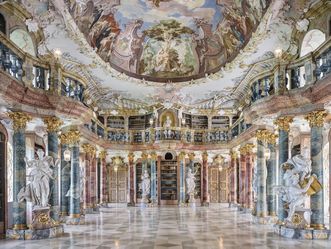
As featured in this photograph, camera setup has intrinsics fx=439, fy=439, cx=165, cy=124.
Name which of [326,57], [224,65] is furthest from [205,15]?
[326,57]

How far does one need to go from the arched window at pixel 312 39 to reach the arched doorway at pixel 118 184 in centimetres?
2109

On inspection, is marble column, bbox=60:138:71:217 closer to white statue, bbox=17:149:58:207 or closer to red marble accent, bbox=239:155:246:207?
white statue, bbox=17:149:58:207

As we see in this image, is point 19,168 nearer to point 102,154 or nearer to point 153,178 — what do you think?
point 102,154

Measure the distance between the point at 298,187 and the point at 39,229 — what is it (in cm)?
962

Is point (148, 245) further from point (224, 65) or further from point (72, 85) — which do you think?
point (224, 65)

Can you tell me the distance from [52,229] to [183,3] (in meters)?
13.2

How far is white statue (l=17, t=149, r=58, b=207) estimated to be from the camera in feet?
53.5

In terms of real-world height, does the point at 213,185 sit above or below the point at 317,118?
below

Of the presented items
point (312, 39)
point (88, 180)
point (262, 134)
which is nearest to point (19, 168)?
point (262, 134)

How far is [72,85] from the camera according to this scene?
20.0 metres

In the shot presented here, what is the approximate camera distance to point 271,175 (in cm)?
2084

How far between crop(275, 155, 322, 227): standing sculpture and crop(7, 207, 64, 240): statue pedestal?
8907mm

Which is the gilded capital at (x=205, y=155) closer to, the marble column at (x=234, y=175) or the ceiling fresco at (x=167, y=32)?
the marble column at (x=234, y=175)

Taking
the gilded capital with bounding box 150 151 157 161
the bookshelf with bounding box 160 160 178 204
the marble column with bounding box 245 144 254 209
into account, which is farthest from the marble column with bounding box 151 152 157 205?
the marble column with bounding box 245 144 254 209
